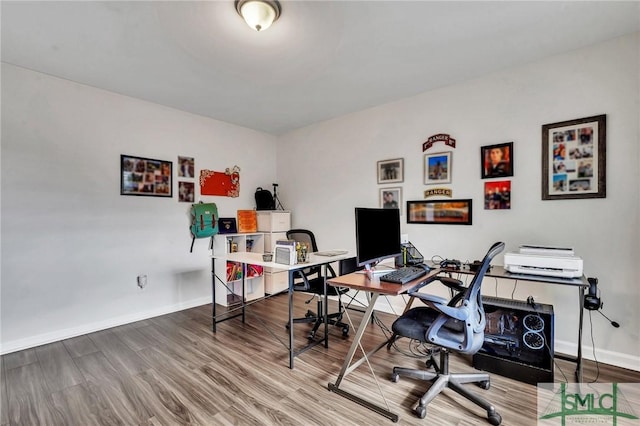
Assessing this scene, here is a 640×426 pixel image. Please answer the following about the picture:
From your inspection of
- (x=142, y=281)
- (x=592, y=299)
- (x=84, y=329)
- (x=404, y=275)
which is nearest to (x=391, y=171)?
(x=404, y=275)

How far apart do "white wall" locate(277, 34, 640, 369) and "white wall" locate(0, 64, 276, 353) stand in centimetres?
256

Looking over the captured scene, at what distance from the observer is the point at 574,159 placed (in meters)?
2.51

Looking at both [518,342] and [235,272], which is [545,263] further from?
[235,272]

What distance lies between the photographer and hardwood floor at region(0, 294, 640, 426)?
1805 mm

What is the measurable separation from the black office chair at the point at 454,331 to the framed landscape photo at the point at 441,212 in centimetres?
129

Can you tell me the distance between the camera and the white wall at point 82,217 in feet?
8.93

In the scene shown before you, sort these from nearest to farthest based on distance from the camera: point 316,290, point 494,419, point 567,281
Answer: point 494,419
point 567,281
point 316,290

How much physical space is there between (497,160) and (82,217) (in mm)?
4309

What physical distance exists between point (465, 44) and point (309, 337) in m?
2.98

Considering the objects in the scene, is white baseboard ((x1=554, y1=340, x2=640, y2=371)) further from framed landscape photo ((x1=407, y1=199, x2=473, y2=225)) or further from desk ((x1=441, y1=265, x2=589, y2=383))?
framed landscape photo ((x1=407, y1=199, x2=473, y2=225))

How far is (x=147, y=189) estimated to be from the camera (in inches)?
140

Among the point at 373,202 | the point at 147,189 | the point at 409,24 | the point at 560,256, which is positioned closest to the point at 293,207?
the point at 373,202

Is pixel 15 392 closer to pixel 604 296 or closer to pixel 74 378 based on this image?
pixel 74 378

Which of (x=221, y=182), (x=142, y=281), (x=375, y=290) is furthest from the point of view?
(x=221, y=182)
